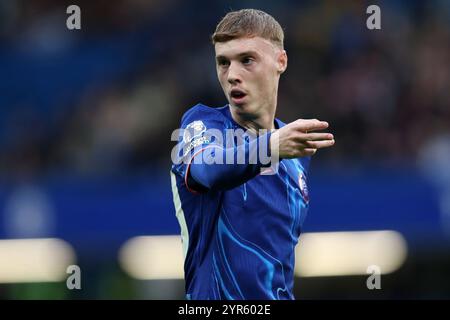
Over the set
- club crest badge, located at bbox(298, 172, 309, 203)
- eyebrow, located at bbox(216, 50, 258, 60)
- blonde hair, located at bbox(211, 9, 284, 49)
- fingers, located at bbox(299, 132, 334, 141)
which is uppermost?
blonde hair, located at bbox(211, 9, 284, 49)

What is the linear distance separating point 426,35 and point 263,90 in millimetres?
7704

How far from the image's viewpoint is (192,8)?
12602mm

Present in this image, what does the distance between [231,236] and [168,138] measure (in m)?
6.53

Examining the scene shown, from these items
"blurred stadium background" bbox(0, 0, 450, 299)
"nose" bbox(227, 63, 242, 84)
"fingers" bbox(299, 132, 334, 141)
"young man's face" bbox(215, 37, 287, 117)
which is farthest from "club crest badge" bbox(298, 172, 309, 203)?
"blurred stadium background" bbox(0, 0, 450, 299)

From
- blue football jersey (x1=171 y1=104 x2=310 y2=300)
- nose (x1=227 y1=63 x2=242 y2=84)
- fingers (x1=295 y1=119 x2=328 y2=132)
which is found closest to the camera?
fingers (x1=295 y1=119 x2=328 y2=132)

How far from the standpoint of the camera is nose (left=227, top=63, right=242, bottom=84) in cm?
509

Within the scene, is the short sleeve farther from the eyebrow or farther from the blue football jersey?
the eyebrow

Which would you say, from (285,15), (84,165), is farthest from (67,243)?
(285,15)

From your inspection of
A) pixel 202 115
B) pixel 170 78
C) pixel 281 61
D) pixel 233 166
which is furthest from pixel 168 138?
pixel 233 166

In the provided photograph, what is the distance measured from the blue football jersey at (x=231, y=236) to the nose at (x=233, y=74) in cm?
22

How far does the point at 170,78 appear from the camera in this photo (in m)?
11.9

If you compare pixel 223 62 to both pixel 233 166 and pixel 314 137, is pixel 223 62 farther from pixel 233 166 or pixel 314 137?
pixel 314 137

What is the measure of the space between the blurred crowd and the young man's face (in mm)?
5598

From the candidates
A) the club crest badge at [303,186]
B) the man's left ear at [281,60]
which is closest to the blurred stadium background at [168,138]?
the club crest badge at [303,186]
